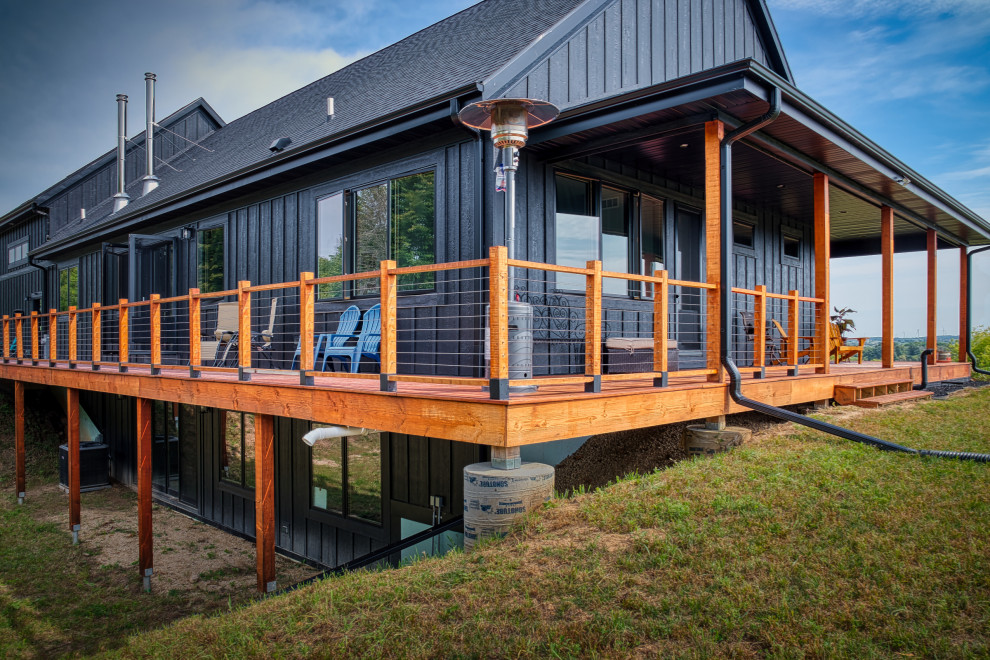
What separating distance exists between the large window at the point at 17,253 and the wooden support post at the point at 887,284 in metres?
21.4

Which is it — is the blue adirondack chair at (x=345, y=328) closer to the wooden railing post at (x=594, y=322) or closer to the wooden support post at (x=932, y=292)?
the wooden railing post at (x=594, y=322)

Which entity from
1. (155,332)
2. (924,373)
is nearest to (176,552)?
(155,332)

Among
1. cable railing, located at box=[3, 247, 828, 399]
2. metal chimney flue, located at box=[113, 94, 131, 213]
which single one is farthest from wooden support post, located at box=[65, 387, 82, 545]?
metal chimney flue, located at box=[113, 94, 131, 213]

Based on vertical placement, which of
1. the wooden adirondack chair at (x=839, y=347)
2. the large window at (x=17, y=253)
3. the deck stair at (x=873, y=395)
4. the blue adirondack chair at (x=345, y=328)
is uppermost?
the large window at (x=17, y=253)

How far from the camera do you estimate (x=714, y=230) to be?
5953mm

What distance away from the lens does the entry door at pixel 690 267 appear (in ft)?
29.2

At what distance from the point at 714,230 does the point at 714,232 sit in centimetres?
2

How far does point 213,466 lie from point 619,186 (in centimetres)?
782

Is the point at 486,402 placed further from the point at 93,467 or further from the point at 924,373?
the point at 93,467

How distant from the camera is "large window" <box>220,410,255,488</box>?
1016 centimetres

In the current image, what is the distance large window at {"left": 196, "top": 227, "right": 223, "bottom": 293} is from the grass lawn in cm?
684

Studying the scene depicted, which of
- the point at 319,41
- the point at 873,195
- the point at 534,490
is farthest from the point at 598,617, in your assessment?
the point at 319,41

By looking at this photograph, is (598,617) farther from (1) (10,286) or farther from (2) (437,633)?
(1) (10,286)

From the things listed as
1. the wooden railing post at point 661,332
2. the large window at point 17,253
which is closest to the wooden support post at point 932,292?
the wooden railing post at point 661,332
